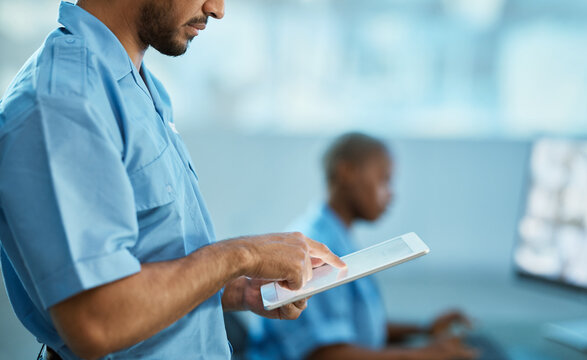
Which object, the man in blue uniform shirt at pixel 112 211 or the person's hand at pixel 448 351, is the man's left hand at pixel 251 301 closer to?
the man in blue uniform shirt at pixel 112 211

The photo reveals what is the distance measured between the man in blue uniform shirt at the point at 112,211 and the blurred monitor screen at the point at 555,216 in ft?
3.25

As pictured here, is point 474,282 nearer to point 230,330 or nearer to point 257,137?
point 257,137

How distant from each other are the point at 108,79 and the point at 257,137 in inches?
103

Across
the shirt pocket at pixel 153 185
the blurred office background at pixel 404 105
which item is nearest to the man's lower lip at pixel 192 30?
the shirt pocket at pixel 153 185

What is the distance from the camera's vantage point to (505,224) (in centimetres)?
331

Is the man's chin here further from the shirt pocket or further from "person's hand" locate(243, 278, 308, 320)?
"person's hand" locate(243, 278, 308, 320)

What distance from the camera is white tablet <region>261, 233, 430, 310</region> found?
0.64 meters

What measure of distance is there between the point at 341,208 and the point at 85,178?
Answer: 111 cm

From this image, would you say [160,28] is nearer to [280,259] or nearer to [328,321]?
[280,259]

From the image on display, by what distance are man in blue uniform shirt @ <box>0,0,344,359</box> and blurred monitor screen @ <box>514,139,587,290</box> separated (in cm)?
99

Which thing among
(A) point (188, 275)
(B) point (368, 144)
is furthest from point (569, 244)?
(A) point (188, 275)

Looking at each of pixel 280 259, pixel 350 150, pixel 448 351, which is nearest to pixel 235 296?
pixel 280 259

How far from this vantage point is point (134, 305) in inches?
20.0

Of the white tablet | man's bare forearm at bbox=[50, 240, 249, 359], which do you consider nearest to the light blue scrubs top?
the white tablet
